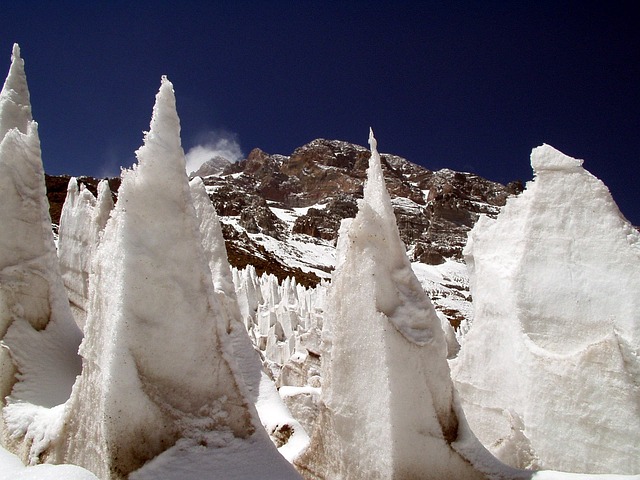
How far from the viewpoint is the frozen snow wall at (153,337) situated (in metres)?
2.74

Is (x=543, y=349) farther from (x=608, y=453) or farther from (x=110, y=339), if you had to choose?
(x=110, y=339)

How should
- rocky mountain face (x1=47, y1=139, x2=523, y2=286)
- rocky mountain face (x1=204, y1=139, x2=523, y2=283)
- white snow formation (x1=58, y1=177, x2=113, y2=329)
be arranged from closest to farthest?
white snow formation (x1=58, y1=177, x2=113, y2=329)
rocky mountain face (x1=47, y1=139, x2=523, y2=286)
rocky mountain face (x1=204, y1=139, x2=523, y2=283)

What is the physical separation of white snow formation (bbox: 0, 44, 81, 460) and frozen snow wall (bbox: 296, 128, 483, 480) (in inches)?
102

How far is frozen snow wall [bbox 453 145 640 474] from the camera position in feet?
13.5

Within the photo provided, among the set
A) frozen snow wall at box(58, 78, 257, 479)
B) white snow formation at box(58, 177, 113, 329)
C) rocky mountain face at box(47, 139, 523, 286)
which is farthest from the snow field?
rocky mountain face at box(47, 139, 523, 286)

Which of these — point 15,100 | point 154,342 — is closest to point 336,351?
point 154,342

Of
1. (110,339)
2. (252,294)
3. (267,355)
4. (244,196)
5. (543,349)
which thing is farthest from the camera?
(244,196)

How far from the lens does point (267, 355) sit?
1603 centimetres

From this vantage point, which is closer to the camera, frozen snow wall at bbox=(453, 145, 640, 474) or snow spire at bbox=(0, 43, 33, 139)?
frozen snow wall at bbox=(453, 145, 640, 474)

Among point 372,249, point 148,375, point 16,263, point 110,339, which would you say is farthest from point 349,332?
point 16,263

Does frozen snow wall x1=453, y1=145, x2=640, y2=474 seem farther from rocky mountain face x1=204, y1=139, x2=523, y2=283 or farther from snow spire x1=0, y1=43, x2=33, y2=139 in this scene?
rocky mountain face x1=204, y1=139, x2=523, y2=283

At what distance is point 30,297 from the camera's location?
469cm

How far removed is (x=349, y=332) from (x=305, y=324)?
16.6 m

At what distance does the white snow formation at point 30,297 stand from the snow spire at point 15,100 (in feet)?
4.13
